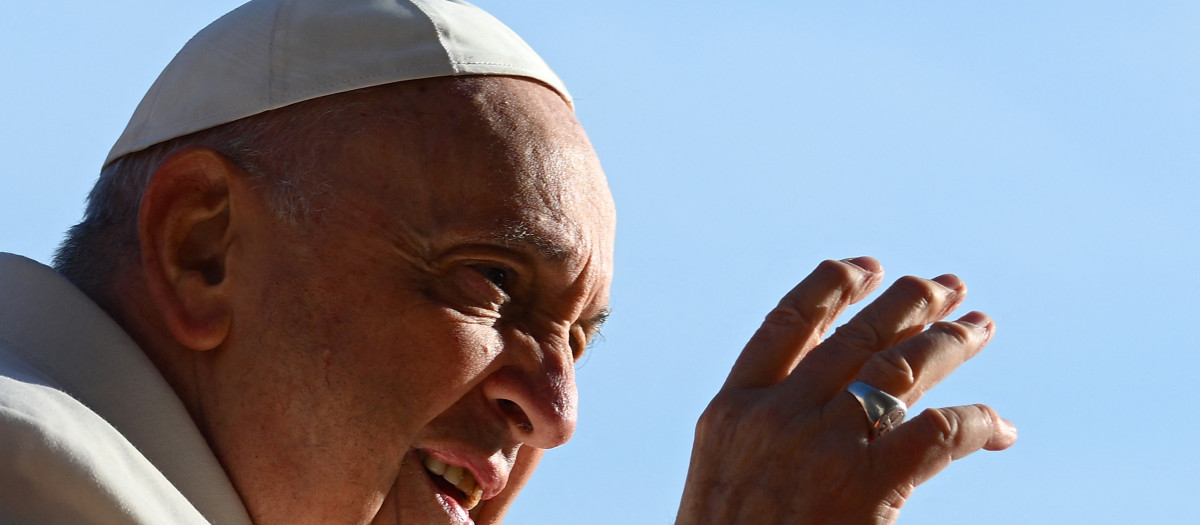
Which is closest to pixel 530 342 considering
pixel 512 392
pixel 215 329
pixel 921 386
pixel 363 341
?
pixel 512 392

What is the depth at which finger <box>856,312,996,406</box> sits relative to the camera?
10.5 feet

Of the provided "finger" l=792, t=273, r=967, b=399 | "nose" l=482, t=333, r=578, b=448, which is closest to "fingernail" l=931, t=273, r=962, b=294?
"finger" l=792, t=273, r=967, b=399

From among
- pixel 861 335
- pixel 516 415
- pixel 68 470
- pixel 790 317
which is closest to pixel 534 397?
pixel 516 415

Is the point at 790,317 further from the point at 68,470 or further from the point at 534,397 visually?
the point at 68,470

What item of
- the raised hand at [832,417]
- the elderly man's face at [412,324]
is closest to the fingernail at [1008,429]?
the raised hand at [832,417]

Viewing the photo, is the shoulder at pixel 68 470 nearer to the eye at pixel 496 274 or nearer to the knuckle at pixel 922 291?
the eye at pixel 496 274

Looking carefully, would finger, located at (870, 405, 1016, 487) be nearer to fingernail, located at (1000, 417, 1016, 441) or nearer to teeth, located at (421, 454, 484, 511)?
fingernail, located at (1000, 417, 1016, 441)

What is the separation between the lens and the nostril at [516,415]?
3805 mm

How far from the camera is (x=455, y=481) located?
12.5 ft

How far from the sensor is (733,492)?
3186mm

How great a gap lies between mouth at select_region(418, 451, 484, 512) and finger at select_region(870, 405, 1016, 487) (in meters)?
1.13

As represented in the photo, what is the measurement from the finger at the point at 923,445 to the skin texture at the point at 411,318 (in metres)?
0.12

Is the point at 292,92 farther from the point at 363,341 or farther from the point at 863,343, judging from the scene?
the point at 863,343

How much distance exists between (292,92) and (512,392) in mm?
1007
